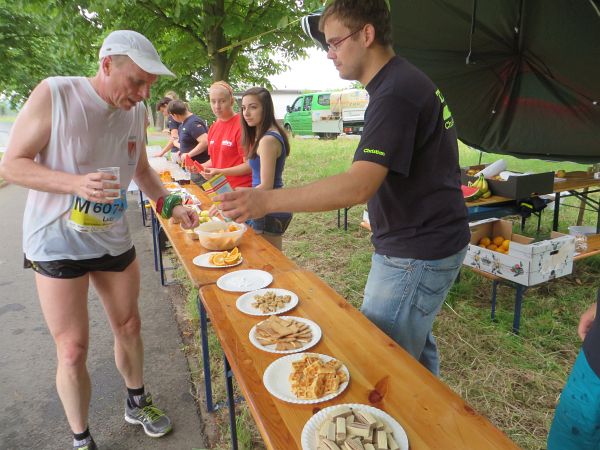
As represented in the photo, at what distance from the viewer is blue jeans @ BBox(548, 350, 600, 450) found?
117 cm

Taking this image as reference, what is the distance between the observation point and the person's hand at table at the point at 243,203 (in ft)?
4.77

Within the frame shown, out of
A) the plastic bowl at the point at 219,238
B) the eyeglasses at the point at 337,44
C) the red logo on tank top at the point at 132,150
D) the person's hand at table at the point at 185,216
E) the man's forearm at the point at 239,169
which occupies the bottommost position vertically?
the plastic bowl at the point at 219,238

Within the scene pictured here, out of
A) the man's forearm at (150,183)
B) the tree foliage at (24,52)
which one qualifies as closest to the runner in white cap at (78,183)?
the man's forearm at (150,183)

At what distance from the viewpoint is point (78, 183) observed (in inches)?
63.6

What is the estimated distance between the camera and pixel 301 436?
Result: 3.44 feet

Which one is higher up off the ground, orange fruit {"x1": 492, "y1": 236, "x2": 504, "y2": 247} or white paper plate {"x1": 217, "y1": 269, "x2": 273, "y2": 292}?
white paper plate {"x1": 217, "y1": 269, "x2": 273, "y2": 292}

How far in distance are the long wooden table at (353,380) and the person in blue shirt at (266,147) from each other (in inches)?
45.2

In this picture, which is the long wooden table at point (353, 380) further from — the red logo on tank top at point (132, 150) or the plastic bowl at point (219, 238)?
the red logo on tank top at point (132, 150)

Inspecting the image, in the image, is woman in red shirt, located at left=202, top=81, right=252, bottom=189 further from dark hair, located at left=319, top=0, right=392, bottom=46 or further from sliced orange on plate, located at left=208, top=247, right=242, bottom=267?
dark hair, located at left=319, top=0, right=392, bottom=46

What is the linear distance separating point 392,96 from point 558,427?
46.7 inches

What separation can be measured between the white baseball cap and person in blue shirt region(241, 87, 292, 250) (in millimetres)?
1295

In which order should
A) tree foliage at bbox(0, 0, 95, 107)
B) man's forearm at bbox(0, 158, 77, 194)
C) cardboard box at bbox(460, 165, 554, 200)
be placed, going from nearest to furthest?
man's forearm at bbox(0, 158, 77, 194) < cardboard box at bbox(460, 165, 554, 200) < tree foliage at bbox(0, 0, 95, 107)

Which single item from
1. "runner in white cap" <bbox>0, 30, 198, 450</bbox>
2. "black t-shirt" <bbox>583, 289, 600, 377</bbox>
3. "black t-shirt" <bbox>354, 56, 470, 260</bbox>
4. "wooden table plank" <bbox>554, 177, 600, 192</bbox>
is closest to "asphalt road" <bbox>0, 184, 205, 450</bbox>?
"runner in white cap" <bbox>0, 30, 198, 450</bbox>

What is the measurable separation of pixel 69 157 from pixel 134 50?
540mm
